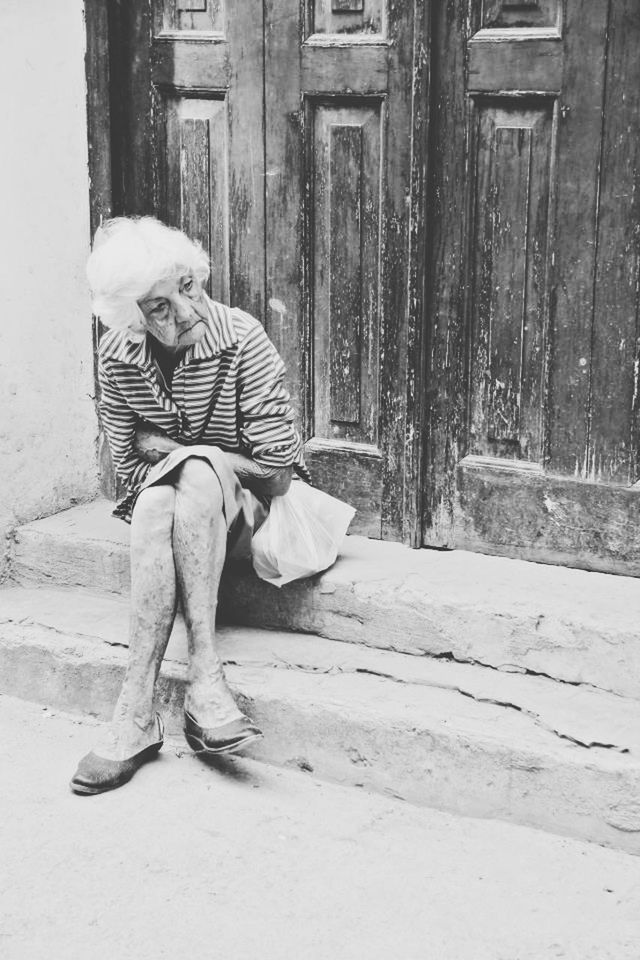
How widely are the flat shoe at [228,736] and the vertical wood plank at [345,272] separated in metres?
1.13

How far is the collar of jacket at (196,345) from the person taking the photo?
3.40 metres

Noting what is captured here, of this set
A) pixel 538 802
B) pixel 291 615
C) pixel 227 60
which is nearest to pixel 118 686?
pixel 291 615

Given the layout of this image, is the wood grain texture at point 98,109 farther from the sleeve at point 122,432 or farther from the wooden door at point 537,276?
the wooden door at point 537,276

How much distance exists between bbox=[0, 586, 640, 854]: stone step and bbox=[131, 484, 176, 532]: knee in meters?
0.49

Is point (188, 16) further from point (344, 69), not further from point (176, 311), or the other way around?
point (176, 311)

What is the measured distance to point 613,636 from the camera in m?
3.23

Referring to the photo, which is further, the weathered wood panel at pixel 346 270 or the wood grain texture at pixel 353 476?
the wood grain texture at pixel 353 476

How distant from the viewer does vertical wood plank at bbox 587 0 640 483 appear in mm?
3363

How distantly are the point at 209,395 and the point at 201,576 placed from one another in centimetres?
51

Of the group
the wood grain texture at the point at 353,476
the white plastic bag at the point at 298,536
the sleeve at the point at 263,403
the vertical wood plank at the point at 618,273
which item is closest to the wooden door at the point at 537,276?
the vertical wood plank at the point at 618,273

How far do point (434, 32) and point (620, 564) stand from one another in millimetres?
1576

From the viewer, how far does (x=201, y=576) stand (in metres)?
3.29

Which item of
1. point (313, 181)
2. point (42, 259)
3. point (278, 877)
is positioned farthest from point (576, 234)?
point (278, 877)

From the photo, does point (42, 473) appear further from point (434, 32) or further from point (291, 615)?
point (434, 32)
